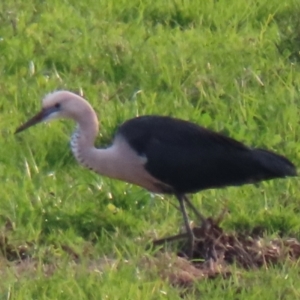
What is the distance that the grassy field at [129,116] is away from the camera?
5898 millimetres

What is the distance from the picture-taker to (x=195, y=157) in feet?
21.9

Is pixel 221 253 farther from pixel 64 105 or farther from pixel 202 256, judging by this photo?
pixel 64 105

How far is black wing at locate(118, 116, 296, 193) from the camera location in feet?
21.6

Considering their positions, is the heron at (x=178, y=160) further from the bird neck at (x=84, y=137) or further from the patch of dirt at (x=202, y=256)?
the patch of dirt at (x=202, y=256)

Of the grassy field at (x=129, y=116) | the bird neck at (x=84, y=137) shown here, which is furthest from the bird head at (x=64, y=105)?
the grassy field at (x=129, y=116)

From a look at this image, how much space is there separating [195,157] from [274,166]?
44cm

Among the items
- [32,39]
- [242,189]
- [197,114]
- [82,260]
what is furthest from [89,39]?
[82,260]

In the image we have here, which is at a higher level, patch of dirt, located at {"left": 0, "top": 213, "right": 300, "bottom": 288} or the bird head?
the bird head

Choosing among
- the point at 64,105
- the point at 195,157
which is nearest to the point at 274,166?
the point at 195,157

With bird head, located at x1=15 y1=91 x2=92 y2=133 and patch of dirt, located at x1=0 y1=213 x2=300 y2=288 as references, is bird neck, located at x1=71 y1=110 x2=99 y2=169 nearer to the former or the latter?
bird head, located at x1=15 y1=91 x2=92 y2=133

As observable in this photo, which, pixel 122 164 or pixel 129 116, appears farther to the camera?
pixel 129 116

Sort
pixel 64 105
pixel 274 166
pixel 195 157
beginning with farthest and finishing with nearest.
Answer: pixel 64 105 → pixel 195 157 → pixel 274 166

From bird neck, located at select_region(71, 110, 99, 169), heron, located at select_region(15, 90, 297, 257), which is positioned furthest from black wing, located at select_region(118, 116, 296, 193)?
bird neck, located at select_region(71, 110, 99, 169)

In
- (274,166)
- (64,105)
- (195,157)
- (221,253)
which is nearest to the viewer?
(221,253)
